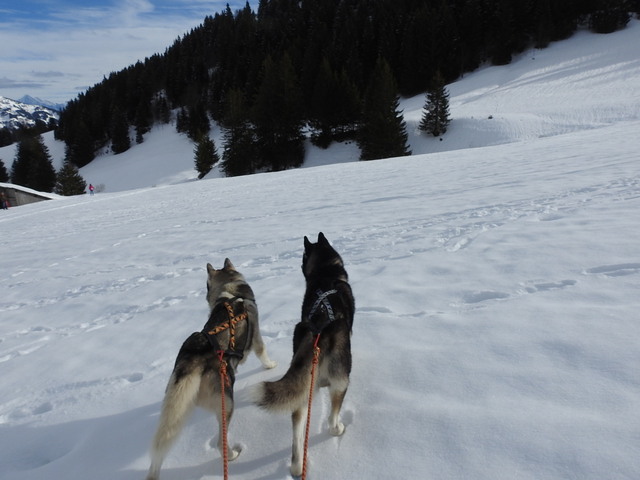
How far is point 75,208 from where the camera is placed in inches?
711

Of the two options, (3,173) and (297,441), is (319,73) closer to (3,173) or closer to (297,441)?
(297,441)

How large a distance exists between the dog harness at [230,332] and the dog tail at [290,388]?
0.59 m

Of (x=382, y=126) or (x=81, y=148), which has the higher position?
(x=81, y=148)

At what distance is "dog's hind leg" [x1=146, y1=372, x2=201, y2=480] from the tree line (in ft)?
110

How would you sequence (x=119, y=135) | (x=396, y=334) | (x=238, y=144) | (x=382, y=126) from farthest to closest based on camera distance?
(x=119, y=135) < (x=238, y=144) < (x=382, y=126) < (x=396, y=334)

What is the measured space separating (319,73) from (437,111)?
15.4 metres

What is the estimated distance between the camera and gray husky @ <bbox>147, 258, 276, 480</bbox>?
2.28m

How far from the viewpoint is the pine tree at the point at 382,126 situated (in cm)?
3391

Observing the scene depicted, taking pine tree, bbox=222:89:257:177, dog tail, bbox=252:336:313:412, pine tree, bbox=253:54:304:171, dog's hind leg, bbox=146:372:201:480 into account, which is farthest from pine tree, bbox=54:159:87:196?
dog tail, bbox=252:336:313:412

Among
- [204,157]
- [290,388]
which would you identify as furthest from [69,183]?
[290,388]

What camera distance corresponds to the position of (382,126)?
112 feet

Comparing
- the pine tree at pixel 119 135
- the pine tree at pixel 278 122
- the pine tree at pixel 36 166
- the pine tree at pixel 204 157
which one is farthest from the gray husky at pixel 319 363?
the pine tree at pixel 119 135

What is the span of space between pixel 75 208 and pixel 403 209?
1718 centimetres

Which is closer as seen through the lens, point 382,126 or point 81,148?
point 382,126
